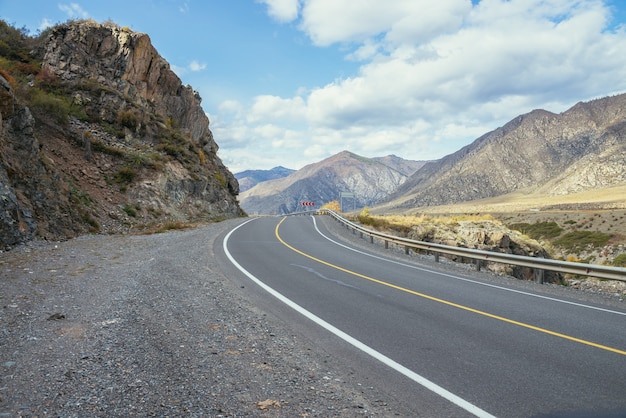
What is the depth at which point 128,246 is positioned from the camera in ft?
47.4

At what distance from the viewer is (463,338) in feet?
18.0

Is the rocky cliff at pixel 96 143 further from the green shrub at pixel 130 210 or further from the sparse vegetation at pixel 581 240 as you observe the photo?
the sparse vegetation at pixel 581 240

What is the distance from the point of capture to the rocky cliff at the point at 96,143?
48.0ft

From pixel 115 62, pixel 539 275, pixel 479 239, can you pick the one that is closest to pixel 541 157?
pixel 479 239

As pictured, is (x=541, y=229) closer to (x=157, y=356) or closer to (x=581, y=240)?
(x=581, y=240)

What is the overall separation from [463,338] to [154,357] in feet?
13.5

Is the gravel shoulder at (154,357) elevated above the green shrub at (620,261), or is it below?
above

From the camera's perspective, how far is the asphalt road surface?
3.74 metres

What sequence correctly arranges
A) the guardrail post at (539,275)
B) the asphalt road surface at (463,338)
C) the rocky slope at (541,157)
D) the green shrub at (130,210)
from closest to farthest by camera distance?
the asphalt road surface at (463,338) < the guardrail post at (539,275) < the green shrub at (130,210) < the rocky slope at (541,157)

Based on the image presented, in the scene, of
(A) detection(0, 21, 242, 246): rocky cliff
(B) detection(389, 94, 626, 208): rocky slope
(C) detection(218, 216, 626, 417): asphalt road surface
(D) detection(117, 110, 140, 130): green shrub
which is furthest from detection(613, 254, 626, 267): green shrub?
(B) detection(389, 94, 626, 208): rocky slope

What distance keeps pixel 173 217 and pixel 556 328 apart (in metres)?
22.9

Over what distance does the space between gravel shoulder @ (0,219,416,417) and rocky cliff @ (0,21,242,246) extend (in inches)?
275

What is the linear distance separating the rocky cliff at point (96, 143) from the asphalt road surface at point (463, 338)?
33.6 ft

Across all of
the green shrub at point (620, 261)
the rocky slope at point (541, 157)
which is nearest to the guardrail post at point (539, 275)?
the green shrub at point (620, 261)
